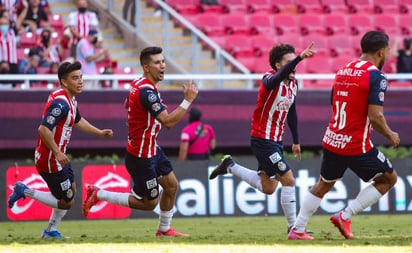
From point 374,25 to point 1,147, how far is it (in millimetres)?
9389

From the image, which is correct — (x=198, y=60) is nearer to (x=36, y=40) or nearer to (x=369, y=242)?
(x=36, y=40)

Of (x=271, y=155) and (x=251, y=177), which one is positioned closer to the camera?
(x=271, y=155)

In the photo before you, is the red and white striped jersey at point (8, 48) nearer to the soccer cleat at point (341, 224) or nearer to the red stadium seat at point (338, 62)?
the red stadium seat at point (338, 62)

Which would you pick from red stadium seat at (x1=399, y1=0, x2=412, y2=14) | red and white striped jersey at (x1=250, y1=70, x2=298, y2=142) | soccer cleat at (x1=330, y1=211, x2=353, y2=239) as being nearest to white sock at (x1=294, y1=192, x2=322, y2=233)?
soccer cleat at (x1=330, y1=211, x2=353, y2=239)

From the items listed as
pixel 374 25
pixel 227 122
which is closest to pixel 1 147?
pixel 227 122

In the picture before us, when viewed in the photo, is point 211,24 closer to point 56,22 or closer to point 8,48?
point 56,22

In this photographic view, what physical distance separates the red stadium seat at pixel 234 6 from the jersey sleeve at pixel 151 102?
480 inches

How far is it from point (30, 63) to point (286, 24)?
21.5ft

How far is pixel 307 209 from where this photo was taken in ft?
40.0

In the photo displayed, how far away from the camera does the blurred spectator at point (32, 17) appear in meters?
21.5

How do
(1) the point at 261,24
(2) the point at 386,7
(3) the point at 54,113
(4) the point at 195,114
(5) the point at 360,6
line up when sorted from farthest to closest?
(2) the point at 386,7
(5) the point at 360,6
(1) the point at 261,24
(4) the point at 195,114
(3) the point at 54,113

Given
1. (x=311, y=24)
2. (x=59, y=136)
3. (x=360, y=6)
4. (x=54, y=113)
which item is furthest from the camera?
(x=360, y=6)

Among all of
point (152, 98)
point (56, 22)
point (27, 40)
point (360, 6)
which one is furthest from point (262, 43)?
point (152, 98)

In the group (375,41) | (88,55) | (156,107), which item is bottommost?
(88,55)
